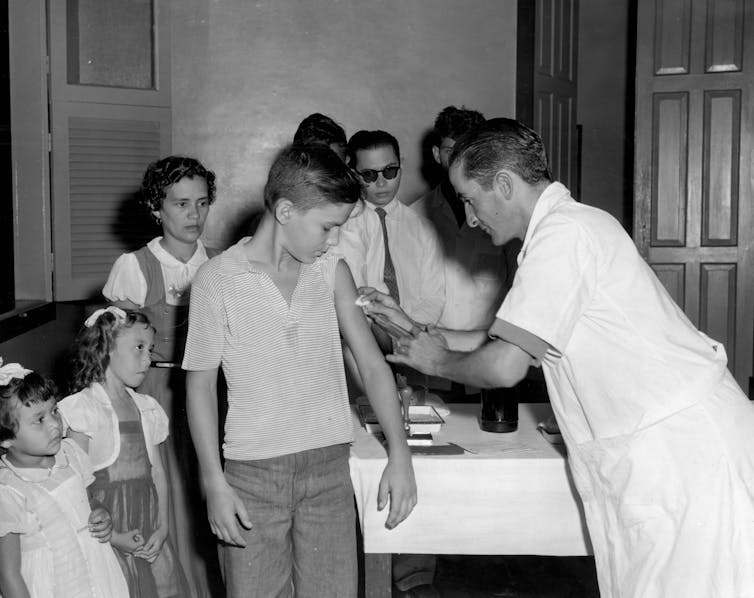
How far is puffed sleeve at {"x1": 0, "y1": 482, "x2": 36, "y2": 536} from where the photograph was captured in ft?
8.14

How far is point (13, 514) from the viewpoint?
2496 mm

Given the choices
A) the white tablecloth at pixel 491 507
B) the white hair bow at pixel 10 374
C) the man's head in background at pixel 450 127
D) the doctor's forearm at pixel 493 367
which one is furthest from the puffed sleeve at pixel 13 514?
the man's head in background at pixel 450 127

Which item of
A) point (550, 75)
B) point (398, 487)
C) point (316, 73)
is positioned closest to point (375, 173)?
point (398, 487)

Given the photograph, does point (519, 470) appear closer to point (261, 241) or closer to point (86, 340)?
point (261, 241)

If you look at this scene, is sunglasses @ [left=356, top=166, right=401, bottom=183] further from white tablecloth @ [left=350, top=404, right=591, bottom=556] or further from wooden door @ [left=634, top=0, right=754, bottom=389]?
wooden door @ [left=634, top=0, right=754, bottom=389]

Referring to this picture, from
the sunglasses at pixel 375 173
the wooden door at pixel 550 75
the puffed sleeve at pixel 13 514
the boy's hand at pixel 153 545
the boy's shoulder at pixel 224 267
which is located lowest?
the boy's hand at pixel 153 545

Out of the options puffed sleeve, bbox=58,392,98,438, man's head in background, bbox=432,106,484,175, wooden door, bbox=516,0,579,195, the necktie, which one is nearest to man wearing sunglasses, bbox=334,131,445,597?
the necktie

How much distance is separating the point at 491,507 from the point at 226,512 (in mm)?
795

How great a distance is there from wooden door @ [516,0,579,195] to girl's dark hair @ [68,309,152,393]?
11.8ft

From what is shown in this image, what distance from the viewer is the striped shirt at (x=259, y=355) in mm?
2309

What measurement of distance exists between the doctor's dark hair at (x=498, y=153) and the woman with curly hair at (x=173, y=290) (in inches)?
54.2

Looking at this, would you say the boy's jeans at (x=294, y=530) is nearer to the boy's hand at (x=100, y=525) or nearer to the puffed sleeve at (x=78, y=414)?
the boy's hand at (x=100, y=525)

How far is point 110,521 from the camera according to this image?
107 inches

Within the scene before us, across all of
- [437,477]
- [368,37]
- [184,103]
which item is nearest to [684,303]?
[368,37]
